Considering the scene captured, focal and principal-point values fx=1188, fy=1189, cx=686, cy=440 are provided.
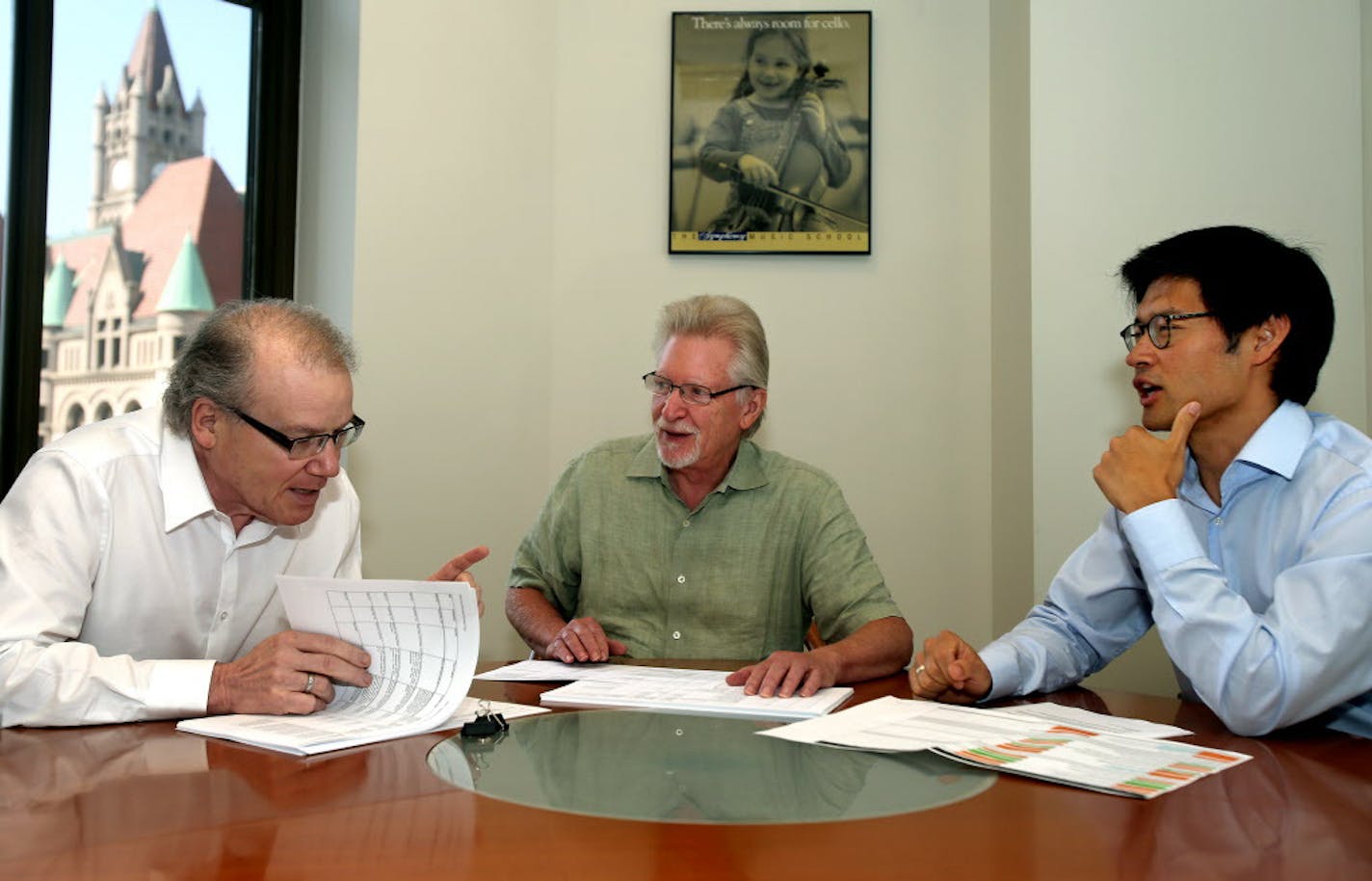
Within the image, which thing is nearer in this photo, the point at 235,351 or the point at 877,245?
the point at 235,351

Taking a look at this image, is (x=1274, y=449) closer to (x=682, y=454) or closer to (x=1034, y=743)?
(x=1034, y=743)

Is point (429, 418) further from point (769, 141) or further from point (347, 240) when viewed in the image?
point (769, 141)

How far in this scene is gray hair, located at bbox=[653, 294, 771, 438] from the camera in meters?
2.47

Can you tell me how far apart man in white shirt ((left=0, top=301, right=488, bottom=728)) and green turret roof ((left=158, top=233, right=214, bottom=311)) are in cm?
132

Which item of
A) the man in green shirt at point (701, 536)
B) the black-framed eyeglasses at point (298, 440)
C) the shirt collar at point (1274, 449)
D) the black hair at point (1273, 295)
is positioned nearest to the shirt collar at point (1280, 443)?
the shirt collar at point (1274, 449)

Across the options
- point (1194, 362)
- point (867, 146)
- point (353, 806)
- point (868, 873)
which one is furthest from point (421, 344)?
point (868, 873)

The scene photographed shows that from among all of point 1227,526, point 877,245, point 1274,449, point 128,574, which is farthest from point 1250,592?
point 877,245

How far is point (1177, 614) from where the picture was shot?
1585mm

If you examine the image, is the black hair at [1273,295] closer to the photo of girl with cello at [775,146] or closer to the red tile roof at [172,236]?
the photo of girl with cello at [775,146]

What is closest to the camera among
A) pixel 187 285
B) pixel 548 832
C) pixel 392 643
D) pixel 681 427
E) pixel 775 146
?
pixel 548 832

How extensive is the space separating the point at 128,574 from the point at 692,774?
3.24ft

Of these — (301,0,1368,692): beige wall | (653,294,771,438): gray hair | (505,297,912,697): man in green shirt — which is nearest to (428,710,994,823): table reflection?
(505,297,912,697): man in green shirt

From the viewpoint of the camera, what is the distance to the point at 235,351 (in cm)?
174

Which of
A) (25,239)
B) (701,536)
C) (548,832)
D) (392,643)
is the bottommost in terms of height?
(548,832)
